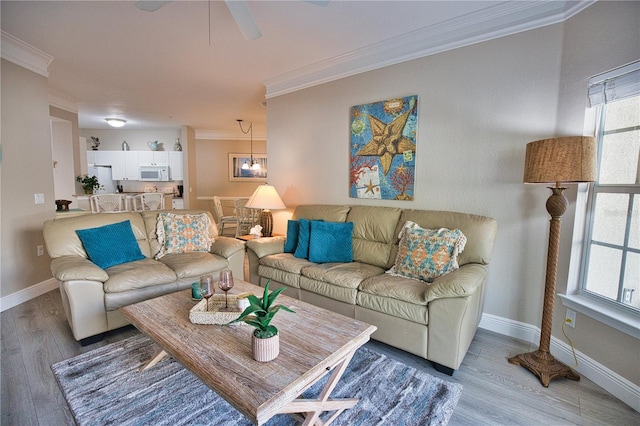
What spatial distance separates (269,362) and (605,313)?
2104 mm

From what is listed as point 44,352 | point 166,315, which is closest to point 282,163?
point 166,315

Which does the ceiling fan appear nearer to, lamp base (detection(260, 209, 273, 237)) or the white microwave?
lamp base (detection(260, 209, 273, 237))

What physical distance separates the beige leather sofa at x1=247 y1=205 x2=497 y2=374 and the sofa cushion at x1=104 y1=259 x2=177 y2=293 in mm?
887

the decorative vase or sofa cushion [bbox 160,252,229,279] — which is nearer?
the decorative vase

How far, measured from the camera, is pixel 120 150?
791 centimetres

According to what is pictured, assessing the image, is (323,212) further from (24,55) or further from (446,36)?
(24,55)

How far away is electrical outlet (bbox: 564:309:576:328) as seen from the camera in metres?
2.17

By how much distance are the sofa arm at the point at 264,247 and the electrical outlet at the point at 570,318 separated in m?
2.58

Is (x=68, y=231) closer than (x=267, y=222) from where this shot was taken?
Yes

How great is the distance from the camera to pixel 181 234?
334 cm

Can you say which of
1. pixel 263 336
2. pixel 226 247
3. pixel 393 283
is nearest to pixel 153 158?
pixel 226 247

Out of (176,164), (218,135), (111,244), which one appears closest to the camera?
(111,244)

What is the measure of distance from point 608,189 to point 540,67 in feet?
3.49

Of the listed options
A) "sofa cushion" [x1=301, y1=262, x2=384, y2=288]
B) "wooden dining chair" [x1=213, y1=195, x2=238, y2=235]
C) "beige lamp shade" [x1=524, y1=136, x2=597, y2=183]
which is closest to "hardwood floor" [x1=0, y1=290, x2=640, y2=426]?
"sofa cushion" [x1=301, y1=262, x2=384, y2=288]
